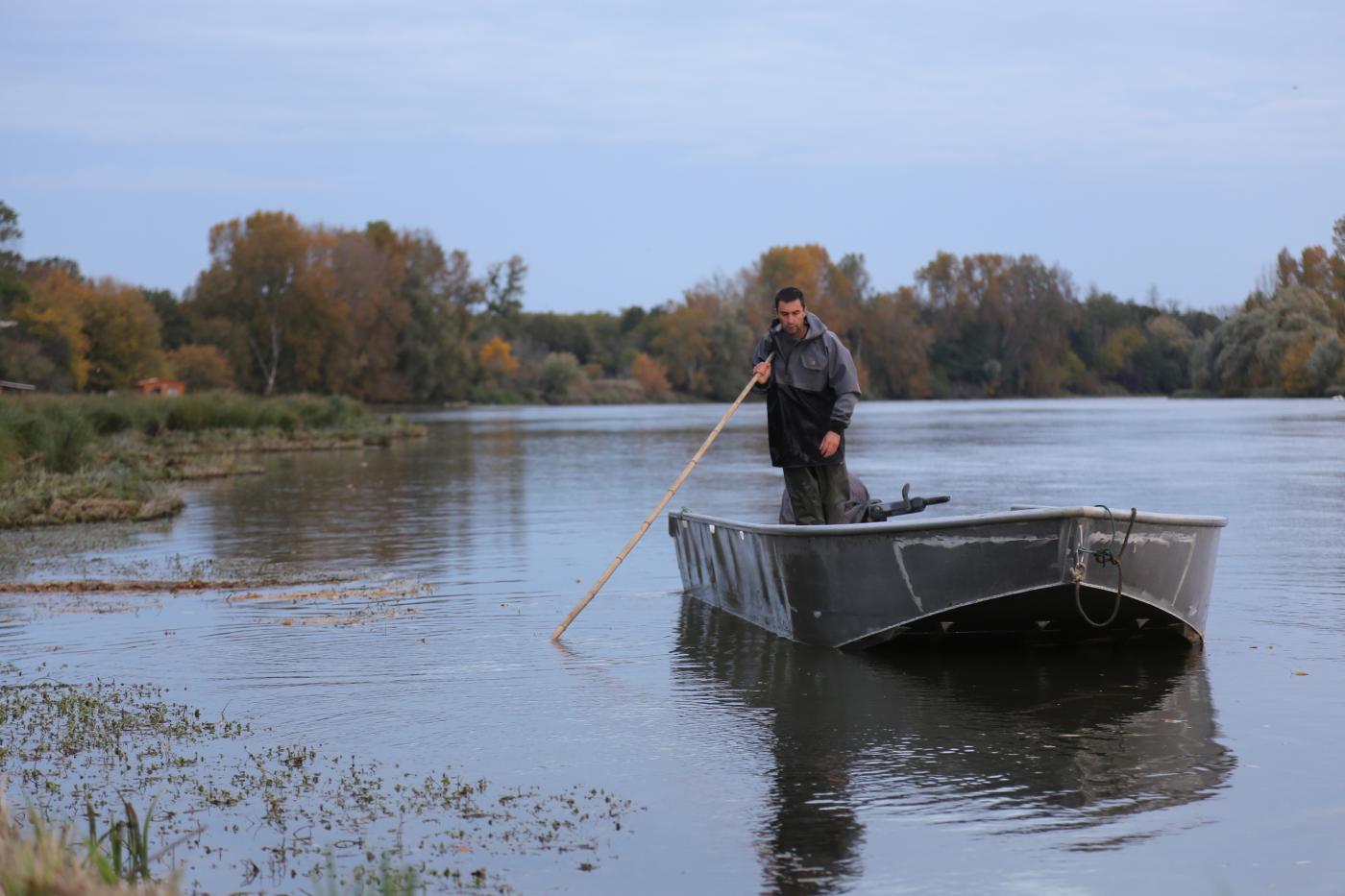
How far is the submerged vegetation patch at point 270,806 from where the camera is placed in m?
5.77

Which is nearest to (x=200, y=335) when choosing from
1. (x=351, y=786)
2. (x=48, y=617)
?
(x=48, y=617)

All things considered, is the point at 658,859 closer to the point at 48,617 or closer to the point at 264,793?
the point at 264,793

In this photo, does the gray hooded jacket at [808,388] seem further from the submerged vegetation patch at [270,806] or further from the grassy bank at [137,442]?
the grassy bank at [137,442]

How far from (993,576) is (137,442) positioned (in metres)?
29.9

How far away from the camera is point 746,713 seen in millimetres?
8539

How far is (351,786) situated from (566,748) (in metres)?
1.16

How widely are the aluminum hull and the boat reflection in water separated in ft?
0.68

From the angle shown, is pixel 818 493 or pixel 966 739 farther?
pixel 818 493

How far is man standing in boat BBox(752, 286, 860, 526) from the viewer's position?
10477mm

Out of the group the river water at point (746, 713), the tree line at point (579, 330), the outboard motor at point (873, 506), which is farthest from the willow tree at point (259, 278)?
the outboard motor at point (873, 506)

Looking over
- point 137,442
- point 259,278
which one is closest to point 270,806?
point 137,442

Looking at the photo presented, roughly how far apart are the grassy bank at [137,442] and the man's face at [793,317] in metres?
Answer: 12.4

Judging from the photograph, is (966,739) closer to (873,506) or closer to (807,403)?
(873,506)

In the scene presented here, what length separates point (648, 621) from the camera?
11.9 metres
